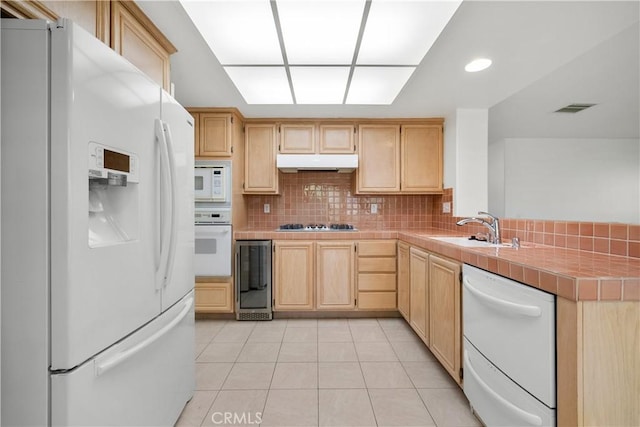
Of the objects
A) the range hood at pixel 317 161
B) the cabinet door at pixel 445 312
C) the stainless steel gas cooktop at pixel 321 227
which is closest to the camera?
the cabinet door at pixel 445 312

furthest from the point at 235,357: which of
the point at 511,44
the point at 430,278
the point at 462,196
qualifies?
the point at 511,44

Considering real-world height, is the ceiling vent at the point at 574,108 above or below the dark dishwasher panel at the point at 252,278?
above

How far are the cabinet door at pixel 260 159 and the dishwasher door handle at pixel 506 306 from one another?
7.52ft

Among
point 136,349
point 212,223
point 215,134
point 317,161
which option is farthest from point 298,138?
point 136,349

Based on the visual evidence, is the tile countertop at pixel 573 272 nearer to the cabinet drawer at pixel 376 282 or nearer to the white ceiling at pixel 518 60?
the white ceiling at pixel 518 60

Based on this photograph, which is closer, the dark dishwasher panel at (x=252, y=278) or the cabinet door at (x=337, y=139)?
the dark dishwasher panel at (x=252, y=278)

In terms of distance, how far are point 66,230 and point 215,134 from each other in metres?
2.28

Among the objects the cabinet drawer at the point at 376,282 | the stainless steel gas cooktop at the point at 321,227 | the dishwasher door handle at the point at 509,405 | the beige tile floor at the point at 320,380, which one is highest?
the stainless steel gas cooktop at the point at 321,227

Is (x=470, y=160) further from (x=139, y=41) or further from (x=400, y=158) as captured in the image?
(x=139, y=41)

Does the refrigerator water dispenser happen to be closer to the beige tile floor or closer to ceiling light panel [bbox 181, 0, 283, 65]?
ceiling light panel [bbox 181, 0, 283, 65]

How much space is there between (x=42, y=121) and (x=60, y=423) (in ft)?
2.84

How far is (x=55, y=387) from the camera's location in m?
0.80

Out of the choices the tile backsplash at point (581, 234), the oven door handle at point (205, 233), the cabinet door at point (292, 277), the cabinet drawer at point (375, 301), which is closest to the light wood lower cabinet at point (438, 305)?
the cabinet drawer at point (375, 301)

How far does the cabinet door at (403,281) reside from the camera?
2580 mm
